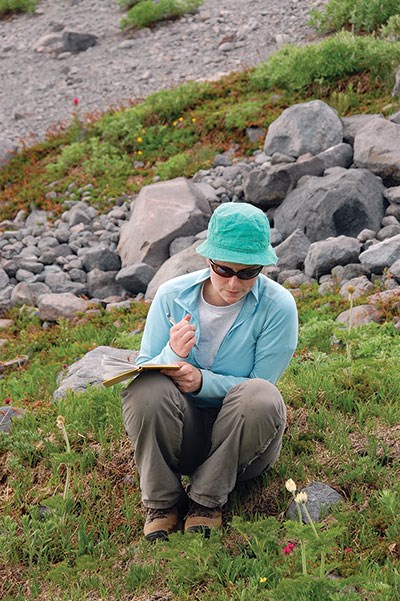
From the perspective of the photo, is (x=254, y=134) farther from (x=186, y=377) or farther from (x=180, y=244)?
(x=186, y=377)

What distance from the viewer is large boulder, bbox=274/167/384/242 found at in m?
9.40

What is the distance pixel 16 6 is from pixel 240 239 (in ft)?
58.6

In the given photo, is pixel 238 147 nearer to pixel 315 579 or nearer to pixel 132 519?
pixel 132 519

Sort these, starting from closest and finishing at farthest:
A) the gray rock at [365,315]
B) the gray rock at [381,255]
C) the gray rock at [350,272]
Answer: the gray rock at [365,315], the gray rock at [381,255], the gray rock at [350,272]

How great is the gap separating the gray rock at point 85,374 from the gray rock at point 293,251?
8.63ft

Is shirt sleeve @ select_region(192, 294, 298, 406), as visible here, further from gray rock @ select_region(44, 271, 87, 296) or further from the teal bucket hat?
gray rock @ select_region(44, 271, 87, 296)

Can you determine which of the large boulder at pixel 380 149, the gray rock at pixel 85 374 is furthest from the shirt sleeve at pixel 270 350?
the large boulder at pixel 380 149

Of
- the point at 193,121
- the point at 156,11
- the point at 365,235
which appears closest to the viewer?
the point at 365,235

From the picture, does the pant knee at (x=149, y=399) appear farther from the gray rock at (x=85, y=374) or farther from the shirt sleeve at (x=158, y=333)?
the gray rock at (x=85, y=374)

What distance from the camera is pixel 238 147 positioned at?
12086 millimetres

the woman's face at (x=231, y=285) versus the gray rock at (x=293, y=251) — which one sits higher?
the woman's face at (x=231, y=285)

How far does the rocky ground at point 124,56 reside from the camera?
50.6 ft

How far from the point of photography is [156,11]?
57.9 ft

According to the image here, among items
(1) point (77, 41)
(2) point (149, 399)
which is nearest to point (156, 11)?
(1) point (77, 41)
